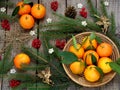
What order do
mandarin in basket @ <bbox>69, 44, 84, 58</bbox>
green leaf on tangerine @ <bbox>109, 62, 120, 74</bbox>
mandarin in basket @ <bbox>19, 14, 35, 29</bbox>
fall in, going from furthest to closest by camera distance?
mandarin in basket @ <bbox>19, 14, 35, 29</bbox> → mandarin in basket @ <bbox>69, 44, 84, 58</bbox> → green leaf on tangerine @ <bbox>109, 62, 120, 74</bbox>

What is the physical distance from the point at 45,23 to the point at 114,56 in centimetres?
33

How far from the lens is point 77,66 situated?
1.24 metres

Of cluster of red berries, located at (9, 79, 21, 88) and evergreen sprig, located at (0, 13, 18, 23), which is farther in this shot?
evergreen sprig, located at (0, 13, 18, 23)

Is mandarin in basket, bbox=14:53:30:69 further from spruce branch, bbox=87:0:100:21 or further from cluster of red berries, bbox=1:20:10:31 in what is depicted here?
spruce branch, bbox=87:0:100:21

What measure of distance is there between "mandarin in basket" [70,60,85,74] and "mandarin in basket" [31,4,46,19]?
0.27m

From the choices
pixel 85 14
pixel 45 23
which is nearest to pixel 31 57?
pixel 45 23

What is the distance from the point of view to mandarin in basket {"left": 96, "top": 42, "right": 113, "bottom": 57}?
126cm

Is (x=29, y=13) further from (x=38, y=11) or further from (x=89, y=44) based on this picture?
(x=89, y=44)

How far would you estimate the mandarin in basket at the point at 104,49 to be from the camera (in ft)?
4.14

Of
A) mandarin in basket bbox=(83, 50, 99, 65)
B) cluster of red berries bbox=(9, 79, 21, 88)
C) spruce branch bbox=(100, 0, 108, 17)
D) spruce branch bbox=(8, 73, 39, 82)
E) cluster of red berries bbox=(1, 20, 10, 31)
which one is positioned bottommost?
cluster of red berries bbox=(9, 79, 21, 88)

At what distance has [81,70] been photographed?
49.2 inches

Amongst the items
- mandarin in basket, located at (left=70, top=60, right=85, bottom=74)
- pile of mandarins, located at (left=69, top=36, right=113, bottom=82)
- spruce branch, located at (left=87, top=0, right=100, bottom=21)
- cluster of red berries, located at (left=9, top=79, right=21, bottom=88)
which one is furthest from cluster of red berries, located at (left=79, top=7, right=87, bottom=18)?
cluster of red berries, located at (left=9, top=79, right=21, bottom=88)

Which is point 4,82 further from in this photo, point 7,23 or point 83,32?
point 83,32

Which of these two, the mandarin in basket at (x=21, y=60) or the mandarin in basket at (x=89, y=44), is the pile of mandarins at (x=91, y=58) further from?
the mandarin in basket at (x=21, y=60)
